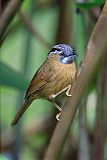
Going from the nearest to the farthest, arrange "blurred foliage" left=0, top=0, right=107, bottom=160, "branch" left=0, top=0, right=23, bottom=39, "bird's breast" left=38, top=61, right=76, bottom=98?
"bird's breast" left=38, top=61, right=76, bottom=98 < "branch" left=0, top=0, right=23, bottom=39 < "blurred foliage" left=0, top=0, right=107, bottom=160

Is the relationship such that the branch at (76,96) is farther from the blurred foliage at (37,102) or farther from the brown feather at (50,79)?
the blurred foliage at (37,102)

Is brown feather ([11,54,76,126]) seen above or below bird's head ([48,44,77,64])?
below

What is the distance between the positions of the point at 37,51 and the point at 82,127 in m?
1.27

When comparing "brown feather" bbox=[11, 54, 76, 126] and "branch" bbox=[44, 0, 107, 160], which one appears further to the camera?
"brown feather" bbox=[11, 54, 76, 126]

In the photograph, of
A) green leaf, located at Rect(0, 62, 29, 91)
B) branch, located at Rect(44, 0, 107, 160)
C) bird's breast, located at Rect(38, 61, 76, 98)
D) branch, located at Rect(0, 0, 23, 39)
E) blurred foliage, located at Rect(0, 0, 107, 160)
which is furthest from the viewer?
blurred foliage, located at Rect(0, 0, 107, 160)

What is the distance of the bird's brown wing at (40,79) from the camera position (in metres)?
1.86

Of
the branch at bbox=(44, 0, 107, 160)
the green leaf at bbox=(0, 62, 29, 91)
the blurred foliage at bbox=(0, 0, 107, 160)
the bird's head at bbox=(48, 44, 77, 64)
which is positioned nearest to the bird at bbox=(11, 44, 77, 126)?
the bird's head at bbox=(48, 44, 77, 64)

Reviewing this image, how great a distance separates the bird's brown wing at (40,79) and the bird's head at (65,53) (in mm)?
85

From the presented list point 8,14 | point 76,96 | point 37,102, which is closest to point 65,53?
point 8,14

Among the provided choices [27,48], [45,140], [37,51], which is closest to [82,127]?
[27,48]

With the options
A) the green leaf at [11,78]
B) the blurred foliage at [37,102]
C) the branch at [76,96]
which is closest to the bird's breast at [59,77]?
the green leaf at [11,78]

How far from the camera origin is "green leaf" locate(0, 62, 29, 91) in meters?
1.99

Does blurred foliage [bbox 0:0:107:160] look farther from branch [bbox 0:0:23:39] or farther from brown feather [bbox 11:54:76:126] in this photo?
branch [bbox 0:0:23:39]

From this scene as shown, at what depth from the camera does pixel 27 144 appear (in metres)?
3.09
